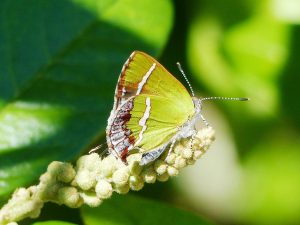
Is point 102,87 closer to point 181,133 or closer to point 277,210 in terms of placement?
point 181,133


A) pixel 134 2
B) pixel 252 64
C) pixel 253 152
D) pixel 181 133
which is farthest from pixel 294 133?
pixel 181 133

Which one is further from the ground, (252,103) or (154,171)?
(252,103)

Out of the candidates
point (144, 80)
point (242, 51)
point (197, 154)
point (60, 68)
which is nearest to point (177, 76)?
point (242, 51)

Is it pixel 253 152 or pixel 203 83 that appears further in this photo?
pixel 253 152

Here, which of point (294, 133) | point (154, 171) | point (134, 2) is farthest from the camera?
point (294, 133)

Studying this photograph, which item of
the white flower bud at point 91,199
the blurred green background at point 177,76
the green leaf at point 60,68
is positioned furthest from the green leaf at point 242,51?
the white flower bud at point 91,199

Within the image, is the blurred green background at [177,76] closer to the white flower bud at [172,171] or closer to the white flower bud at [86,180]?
the white flower bud at [86,180]

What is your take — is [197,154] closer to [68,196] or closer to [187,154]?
[187,154]

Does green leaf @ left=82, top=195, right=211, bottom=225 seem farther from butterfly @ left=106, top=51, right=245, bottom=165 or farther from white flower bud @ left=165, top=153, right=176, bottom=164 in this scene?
white flower bud @ left=165, top=153, right=176, bottom=164
